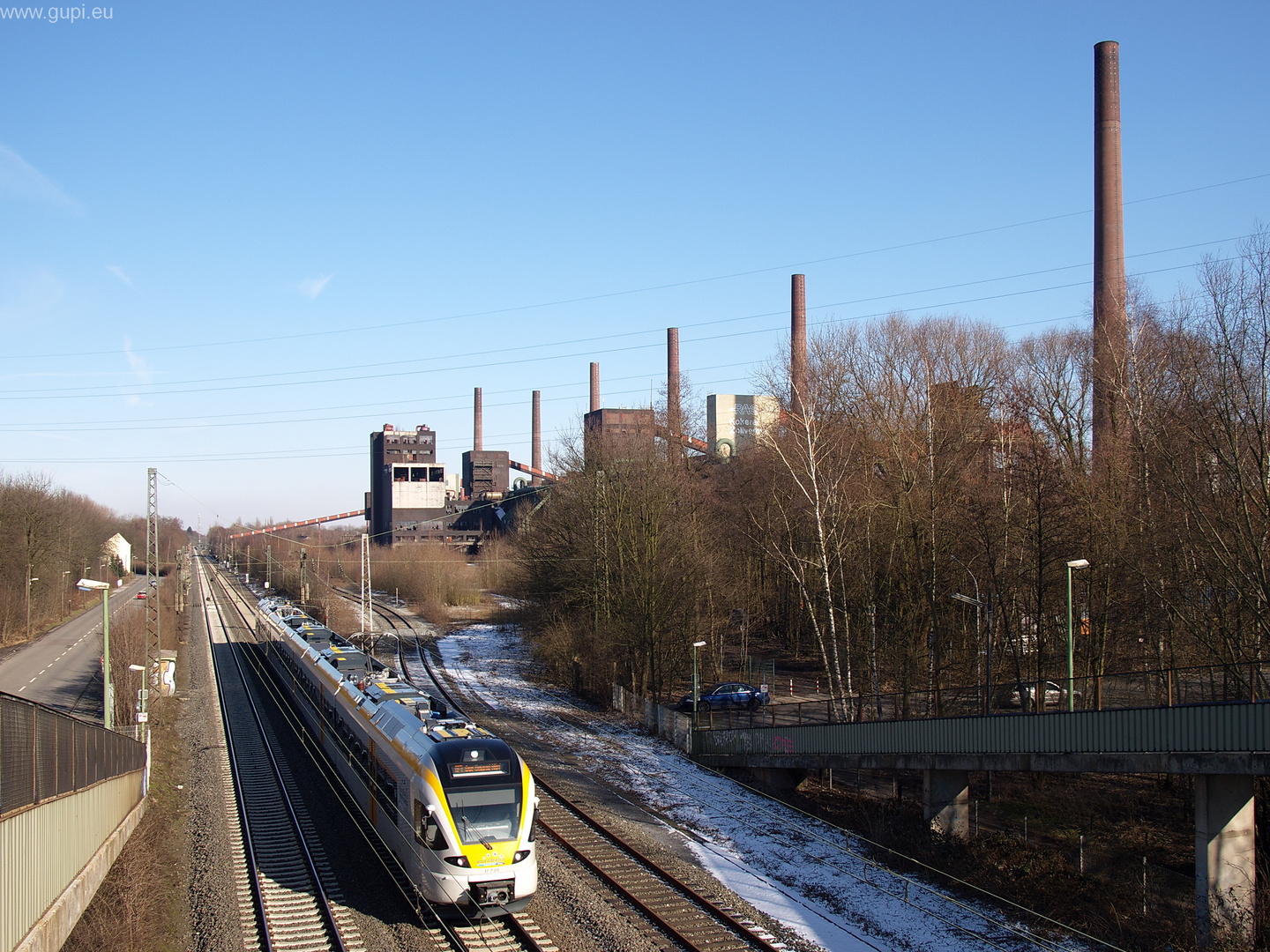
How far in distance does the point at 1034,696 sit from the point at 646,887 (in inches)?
615

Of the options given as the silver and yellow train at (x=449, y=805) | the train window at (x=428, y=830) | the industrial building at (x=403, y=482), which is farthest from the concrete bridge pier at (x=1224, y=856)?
the industrial building at (x=403, y=482)

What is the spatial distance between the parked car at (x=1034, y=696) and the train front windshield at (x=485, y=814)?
576 inches

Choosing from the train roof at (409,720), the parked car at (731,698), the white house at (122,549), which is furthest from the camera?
the white house at (122,549)

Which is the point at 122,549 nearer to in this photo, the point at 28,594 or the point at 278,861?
the point at 28,594

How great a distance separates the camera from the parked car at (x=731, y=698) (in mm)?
36031

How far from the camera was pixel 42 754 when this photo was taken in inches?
456

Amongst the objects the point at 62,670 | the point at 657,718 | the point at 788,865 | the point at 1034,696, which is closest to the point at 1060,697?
the point at 1034,696

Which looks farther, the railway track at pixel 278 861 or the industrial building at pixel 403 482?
the industrial building at pixel 403 482

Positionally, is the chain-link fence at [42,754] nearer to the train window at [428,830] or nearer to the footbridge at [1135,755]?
the train window at [428,830]

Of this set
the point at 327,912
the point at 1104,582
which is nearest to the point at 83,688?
the point at 327,912

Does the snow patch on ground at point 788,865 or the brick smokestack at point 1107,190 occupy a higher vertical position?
the brick smokestack at point 1107,190

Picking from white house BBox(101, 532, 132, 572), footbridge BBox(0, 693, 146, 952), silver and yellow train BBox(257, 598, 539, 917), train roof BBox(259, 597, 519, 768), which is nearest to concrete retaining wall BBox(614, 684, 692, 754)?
train roof BBox(259, 597, 519, 768)

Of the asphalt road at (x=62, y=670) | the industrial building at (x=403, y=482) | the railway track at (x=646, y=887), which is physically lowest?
the asphalt road at (x=62, y=670)

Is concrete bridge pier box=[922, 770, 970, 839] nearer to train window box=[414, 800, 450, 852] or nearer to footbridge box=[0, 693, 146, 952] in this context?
train window box=[414, 800, 450, 852]
